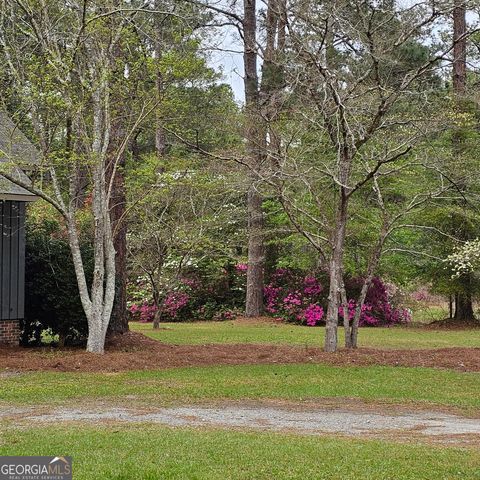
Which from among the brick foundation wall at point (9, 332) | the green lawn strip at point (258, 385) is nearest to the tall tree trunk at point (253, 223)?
the brick foundation wall at point (9, 332)

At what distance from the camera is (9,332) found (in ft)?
54.6

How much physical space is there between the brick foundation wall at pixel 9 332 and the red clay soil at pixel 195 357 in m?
0.38

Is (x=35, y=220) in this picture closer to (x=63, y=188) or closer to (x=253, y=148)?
(x=63, y=188)

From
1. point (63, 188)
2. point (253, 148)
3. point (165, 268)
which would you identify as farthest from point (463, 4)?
point (165, 268)

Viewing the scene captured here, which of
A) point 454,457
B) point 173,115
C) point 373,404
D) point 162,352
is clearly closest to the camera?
point 454,457

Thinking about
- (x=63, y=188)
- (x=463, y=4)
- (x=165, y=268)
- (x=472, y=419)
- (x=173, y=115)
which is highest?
(x=463, y=4)

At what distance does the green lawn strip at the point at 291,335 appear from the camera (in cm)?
1958

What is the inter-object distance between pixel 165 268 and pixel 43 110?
1233cm

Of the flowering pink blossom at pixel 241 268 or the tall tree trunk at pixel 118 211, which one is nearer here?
the tall tree trunk at pixel 118 211

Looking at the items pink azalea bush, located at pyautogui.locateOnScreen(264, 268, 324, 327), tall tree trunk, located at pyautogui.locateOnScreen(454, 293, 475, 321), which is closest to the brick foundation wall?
pink azalea bush, located at pyautogui.locateOnScreen(264, 268, 324, 327)

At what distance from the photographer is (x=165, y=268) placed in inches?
1033

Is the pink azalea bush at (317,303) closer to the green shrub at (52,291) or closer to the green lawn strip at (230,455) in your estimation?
the green shrub at (52,291)

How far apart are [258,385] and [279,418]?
2470 millimetres

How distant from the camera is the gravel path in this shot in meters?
8.85
